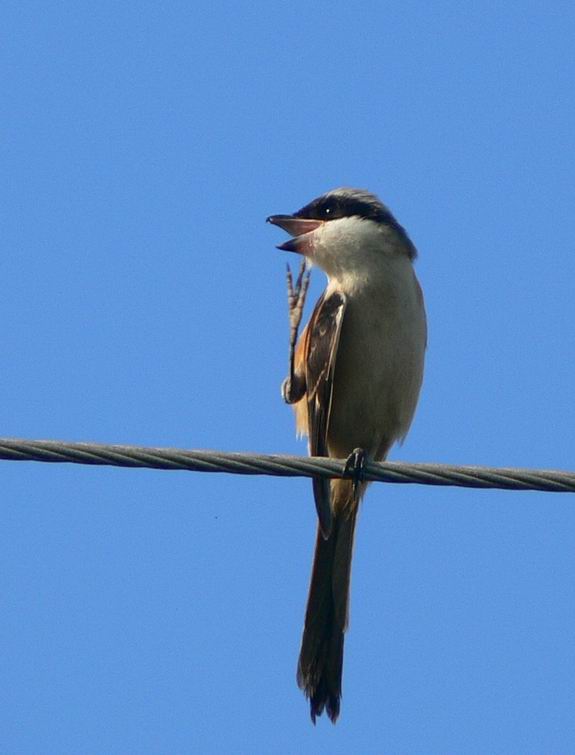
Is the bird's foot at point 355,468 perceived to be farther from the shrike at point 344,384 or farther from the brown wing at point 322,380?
the brown wing at point 322,380

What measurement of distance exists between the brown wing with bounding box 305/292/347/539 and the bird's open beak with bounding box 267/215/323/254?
69 centimetres

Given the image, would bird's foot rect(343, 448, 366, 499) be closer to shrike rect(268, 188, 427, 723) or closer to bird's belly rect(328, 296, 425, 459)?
shrike rect(268, 188, 427, 723)

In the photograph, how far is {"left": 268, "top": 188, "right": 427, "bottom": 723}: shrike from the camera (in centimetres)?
750

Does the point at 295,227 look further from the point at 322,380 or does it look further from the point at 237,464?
the point at 237,464

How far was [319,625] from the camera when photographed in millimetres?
7551

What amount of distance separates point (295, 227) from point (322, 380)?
1.34 metres

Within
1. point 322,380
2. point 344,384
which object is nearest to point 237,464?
point 322,380

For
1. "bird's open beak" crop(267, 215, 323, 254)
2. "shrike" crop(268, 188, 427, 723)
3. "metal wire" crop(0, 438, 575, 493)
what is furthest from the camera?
"bird's open beak" crop(267, 215, 323, 254)

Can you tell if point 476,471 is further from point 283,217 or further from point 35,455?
point 283,217

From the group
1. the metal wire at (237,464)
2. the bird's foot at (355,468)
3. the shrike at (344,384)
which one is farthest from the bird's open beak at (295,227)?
the metal wire at (237,464)

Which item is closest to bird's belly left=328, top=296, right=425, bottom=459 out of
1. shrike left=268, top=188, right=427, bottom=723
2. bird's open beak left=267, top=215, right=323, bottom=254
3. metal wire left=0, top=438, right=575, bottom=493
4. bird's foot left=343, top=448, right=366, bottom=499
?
shrike left=268, top=188, right=427, bottom=723

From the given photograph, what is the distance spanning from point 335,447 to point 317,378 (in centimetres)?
56

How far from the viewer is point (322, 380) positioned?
7551 mm

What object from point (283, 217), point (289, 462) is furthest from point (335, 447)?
point (289, 462)
